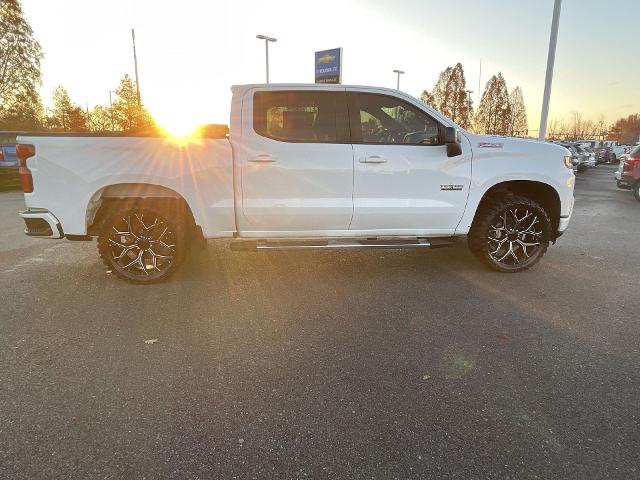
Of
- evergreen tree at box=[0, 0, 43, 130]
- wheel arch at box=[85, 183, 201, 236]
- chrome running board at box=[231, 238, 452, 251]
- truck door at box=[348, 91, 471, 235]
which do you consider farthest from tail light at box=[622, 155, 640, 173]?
evergreen tree at box=[0, 0, 43, 130]

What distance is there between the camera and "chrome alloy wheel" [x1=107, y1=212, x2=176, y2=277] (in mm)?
4184

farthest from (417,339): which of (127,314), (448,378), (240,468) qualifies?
(127,314)

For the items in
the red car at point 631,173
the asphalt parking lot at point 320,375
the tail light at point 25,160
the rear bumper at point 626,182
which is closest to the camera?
the asphalt parking lot at point 320,375

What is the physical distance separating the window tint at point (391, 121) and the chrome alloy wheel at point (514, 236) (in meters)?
1.30

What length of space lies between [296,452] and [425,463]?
63 cm

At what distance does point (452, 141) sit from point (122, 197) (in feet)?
11.3

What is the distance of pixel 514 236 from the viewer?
4719mm

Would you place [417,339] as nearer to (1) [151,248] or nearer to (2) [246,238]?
(2) [246,238]

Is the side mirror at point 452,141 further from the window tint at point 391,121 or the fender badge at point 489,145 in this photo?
the fender badge at point 489,145

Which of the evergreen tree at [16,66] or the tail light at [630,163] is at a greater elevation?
the evergreen tree at [16,66]

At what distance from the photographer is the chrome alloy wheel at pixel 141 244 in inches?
165

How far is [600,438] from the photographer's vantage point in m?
2.08

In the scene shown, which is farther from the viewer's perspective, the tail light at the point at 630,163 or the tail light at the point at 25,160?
the tail light at the point at 630,163

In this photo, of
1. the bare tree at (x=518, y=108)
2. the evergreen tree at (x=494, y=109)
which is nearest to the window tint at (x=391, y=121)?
the evergreen tree at (x=494, y=109)
